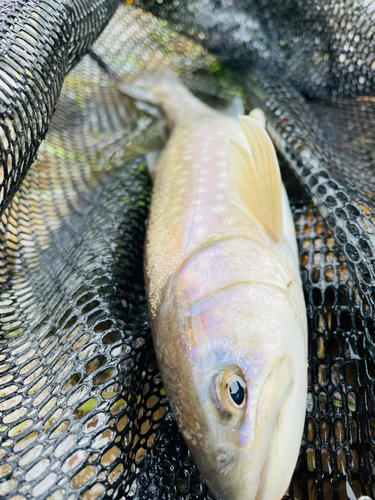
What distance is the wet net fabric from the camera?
1314mm

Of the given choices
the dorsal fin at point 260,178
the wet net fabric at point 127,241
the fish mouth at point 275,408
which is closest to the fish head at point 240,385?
the fish mouth at point 275,408

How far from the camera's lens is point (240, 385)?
49.3 inches

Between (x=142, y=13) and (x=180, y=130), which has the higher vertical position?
(x=142, y=13)

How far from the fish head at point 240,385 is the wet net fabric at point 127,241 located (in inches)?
9.2

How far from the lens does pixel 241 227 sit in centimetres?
173

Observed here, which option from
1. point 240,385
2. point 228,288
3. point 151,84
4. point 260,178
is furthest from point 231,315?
point 151,84

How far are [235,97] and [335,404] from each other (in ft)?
8.06

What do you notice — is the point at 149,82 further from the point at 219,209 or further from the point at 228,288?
the point at 228,288

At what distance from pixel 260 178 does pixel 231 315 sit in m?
0.76

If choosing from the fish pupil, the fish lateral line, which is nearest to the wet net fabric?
the fish lateral line

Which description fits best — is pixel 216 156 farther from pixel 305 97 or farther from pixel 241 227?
pixel 305 97

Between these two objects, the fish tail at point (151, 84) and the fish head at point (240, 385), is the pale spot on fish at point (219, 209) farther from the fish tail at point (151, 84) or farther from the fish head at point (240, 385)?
the fish tail at point (151, 84)

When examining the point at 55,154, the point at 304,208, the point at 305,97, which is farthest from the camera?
the point at 305,97

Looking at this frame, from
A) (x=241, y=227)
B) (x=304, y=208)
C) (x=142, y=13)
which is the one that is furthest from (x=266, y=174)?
(x=142, y=13)
